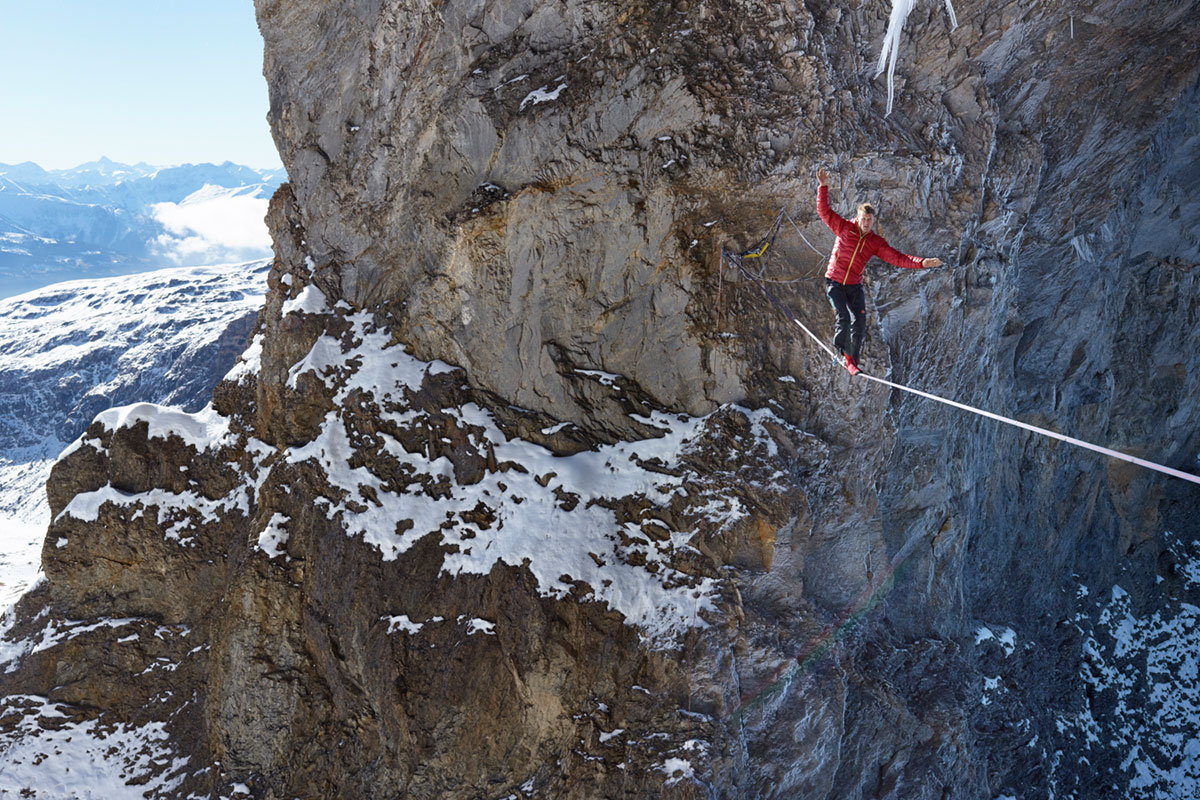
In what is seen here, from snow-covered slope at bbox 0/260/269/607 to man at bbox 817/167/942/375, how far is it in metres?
58.7

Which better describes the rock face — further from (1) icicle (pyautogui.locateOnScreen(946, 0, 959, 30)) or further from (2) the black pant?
(2) the black pant

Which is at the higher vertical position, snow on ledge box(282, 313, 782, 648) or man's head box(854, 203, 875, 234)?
man's head box(854, 203, 875, 234)

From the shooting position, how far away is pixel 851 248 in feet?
32.6

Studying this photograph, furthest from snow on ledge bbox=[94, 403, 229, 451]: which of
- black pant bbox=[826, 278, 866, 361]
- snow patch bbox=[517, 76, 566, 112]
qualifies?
black pant bbox=[826, 278, 866, 361]

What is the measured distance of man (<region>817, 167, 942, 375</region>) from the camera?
381 inches

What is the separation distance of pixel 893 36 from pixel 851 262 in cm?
550

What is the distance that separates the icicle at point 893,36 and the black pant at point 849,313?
15.9 feet

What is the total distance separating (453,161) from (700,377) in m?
6.88

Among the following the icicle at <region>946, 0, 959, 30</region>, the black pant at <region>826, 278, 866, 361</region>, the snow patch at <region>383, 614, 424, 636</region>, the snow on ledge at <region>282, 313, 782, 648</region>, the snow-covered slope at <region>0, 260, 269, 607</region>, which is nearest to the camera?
the black pant at <region>826, 278, 866, 361</region>

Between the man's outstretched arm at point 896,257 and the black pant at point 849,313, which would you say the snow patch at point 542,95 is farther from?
the man's outstretched arm at point 896,257

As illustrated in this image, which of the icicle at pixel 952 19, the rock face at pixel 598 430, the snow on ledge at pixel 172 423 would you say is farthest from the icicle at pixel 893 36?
the snow on ledge at pixel 172 423

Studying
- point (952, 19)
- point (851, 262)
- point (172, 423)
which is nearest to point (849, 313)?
point (851, 262)

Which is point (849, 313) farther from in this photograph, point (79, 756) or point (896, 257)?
point (79, 756)

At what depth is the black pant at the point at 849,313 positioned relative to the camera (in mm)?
10328
